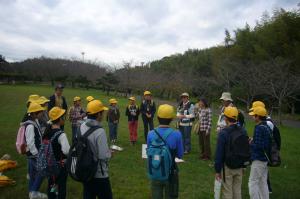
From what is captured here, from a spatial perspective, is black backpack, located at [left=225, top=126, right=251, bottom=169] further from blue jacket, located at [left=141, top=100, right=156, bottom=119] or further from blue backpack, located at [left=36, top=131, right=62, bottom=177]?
blue jacket, located at [left=141, top=100, right=156, bottom=119]

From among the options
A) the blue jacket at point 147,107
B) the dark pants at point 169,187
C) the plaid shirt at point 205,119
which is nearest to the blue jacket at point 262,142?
the dark pants at point 169,187

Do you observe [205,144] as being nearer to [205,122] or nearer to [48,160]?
[205,122]

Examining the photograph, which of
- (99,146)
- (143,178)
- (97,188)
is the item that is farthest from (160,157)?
(143,178)

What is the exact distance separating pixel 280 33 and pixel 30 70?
52.0 metres

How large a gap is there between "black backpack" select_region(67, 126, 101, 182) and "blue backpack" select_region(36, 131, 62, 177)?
734 millimetres

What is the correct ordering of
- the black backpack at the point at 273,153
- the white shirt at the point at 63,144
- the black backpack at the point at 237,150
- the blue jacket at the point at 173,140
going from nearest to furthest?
the blue jacket at the point at 173,140 → the white shirt at the point at 63,144 → the black backpack at the point at 237,150 → the black backpack at the point at 273,153

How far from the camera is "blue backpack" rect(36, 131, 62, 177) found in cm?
418

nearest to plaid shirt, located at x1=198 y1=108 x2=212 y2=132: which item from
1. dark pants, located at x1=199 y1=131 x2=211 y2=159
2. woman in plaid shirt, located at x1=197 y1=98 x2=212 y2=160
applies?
woman in plaid shirt, located at x1=197 y1=98 x2=212 y2=160

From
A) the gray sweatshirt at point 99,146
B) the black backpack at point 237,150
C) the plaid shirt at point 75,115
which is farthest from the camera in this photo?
the plaid shirt at point 75,115

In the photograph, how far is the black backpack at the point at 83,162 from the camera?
11.5ft

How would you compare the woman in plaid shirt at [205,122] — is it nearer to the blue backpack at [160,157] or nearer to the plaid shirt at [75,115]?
the plaid shirt at [75,115]

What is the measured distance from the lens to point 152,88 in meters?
40.8

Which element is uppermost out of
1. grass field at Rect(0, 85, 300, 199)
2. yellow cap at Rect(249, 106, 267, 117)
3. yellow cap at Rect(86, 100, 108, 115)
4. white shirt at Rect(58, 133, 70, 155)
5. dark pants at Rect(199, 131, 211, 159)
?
yellow cap at Rect(86, 100, 108, 115)

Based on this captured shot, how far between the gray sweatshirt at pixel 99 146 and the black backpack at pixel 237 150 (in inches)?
74.1
